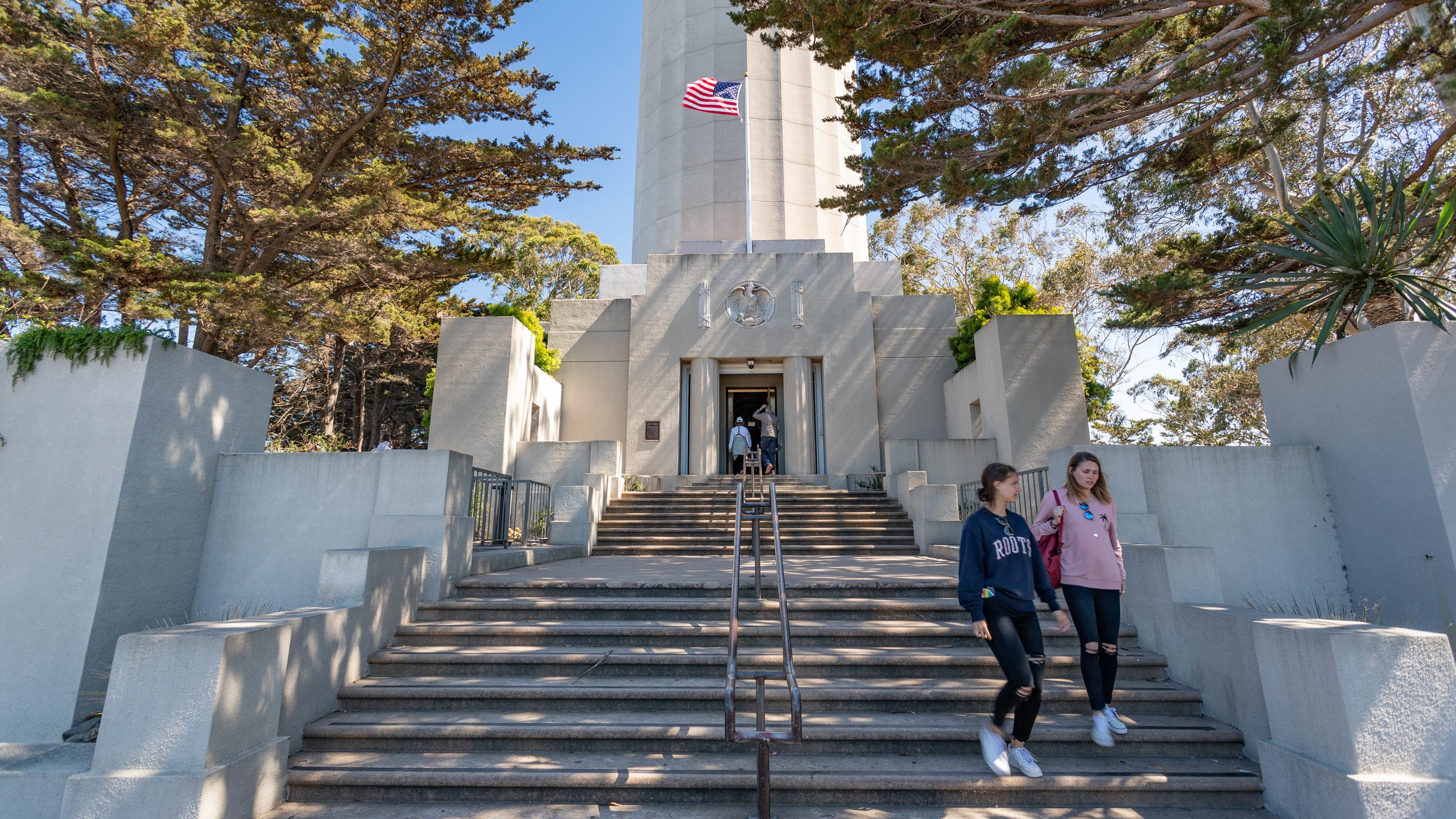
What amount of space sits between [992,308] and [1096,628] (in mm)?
11875

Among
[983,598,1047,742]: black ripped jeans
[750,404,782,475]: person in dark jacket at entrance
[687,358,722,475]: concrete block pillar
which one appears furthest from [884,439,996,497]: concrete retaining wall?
[983,598,1047,742]: black ripped jeans

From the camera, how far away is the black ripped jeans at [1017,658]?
148 inches

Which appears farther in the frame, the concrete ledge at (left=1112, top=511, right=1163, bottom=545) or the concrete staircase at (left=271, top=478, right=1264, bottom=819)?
the concrete ledge at (left=1112, top=511, right=1163, bottom=545)

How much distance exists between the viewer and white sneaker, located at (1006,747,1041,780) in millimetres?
3896

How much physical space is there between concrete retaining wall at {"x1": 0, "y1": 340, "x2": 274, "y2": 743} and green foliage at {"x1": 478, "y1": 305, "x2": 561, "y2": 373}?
25.6 ft

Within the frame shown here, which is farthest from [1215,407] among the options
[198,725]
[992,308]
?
[198,725]

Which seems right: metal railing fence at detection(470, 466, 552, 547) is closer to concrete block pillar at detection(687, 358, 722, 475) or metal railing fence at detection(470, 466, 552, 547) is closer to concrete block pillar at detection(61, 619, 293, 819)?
concrete block pillar at detection(61, 619, 293, 819)

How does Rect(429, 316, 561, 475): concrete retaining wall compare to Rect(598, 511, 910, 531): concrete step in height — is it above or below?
above

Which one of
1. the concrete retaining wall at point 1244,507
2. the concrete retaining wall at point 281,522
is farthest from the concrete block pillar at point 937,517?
the concrete retaining wall at point 281,522

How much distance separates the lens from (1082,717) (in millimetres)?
4570

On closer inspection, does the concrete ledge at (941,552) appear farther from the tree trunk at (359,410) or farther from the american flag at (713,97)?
the tree trunk at (359,410)

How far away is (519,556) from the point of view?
336 inches

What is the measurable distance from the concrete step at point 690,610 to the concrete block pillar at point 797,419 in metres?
10.2

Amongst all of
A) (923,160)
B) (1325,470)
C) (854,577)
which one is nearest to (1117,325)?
(1325,470)
